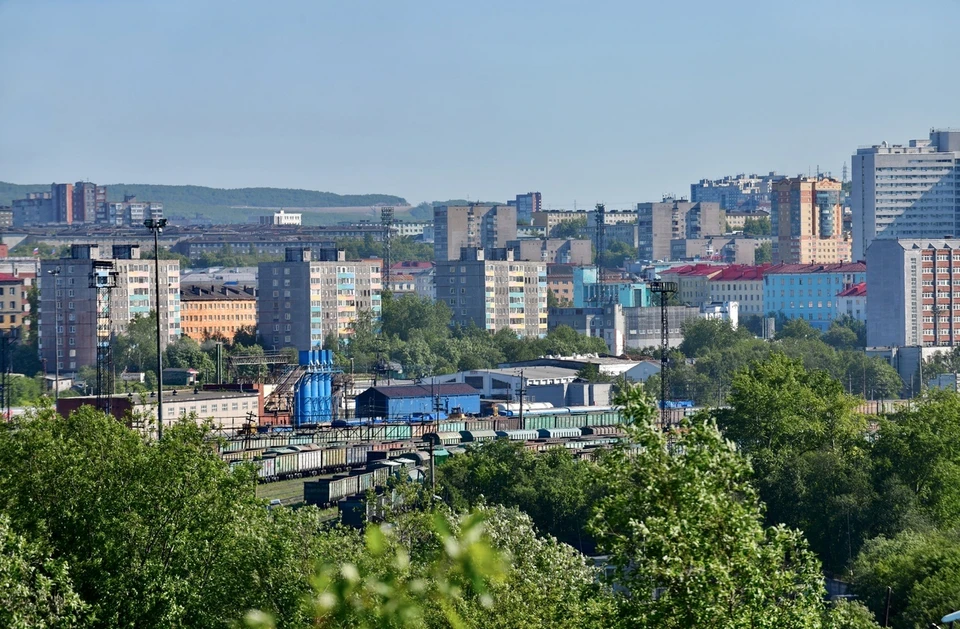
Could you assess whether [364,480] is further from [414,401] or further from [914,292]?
[914,292]

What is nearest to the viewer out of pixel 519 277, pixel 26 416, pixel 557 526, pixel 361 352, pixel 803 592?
pixel 803 592

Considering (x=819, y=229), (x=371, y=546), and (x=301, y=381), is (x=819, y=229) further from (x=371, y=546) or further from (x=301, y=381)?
(x=371, y=546)

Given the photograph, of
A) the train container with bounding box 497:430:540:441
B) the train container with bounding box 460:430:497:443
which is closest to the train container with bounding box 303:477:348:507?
the train container with bounding box 460:430:497:443

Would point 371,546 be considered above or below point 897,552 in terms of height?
above

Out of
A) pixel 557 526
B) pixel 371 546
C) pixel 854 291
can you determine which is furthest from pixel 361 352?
pixel 371 546

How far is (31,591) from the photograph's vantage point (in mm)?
13297

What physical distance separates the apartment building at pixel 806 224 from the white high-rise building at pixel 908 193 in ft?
42.0

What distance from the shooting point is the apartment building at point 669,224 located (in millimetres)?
155625

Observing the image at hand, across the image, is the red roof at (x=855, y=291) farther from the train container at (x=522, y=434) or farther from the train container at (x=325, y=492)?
the train container at (x=325, y=492)

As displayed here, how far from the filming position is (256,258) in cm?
15450

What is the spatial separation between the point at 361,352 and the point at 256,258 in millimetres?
77392

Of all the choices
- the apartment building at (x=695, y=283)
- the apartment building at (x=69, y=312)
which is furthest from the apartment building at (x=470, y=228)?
the apartment building at (x=69, y=312)

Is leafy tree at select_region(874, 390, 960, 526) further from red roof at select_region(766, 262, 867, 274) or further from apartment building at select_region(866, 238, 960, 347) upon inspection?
red roof at select_region(766, 262, 867, 274)

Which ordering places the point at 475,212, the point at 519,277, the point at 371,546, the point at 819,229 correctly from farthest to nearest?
1. the point at 475,212
2. the point at 819,229
3. the point at 519,277
4. the point at 371,546
